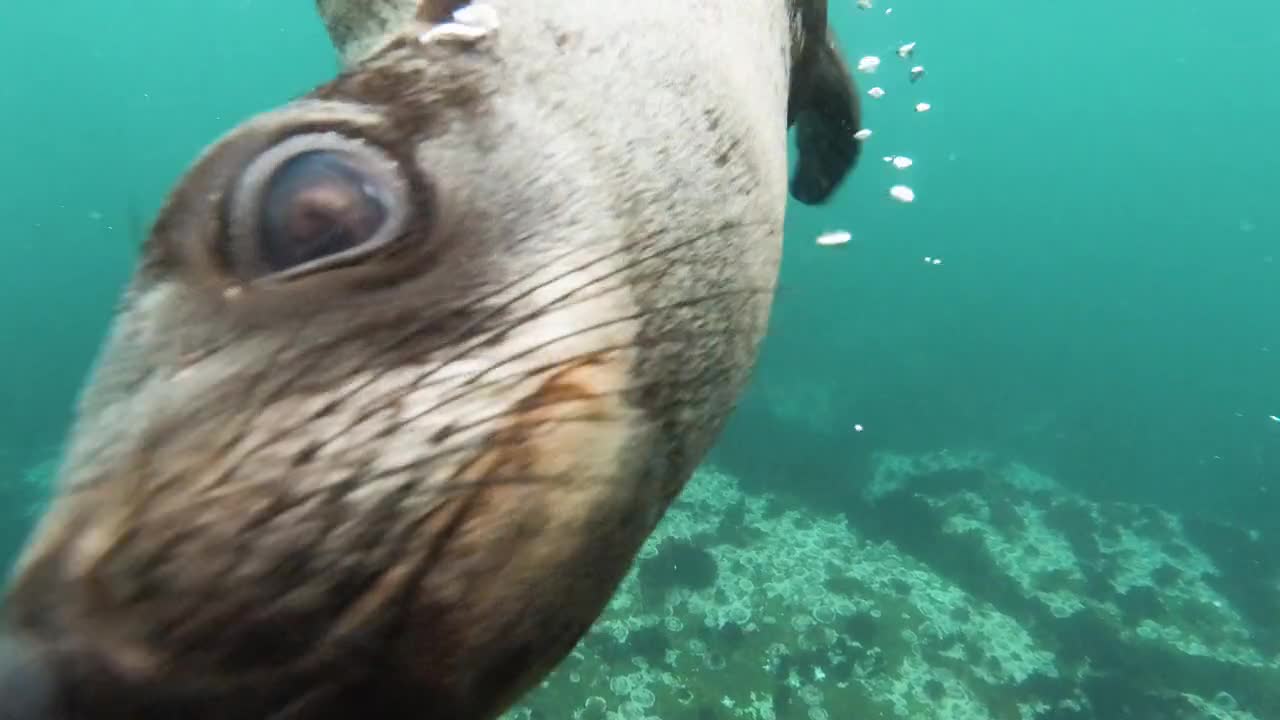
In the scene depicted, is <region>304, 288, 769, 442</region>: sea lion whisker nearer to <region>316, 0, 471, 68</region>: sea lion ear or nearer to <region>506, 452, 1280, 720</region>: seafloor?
<region>316, 0, 471, 68</region>: sea lion ear

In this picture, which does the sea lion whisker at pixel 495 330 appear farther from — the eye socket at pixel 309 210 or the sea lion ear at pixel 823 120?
the sea lion ear at pixel 823 120

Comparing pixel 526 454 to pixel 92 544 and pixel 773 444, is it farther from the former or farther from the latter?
pixel 773 444

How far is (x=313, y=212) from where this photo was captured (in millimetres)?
1015

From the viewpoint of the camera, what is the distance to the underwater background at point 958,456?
13453 millimetres

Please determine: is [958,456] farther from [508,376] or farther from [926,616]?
[508,376]

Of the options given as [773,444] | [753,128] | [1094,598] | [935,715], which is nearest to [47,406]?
[773,444]

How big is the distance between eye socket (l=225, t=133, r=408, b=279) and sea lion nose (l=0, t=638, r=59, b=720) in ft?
1.34

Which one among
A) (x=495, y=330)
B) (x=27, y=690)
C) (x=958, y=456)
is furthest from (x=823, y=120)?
(x=958, y=456)

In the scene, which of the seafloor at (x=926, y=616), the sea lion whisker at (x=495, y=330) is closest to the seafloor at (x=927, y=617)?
the seafloor at (x=926, y=616)

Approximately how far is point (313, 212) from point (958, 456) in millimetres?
22368

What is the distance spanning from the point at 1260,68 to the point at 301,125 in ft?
379

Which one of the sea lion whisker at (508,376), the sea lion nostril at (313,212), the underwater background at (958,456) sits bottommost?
the underwater background at (958,456)

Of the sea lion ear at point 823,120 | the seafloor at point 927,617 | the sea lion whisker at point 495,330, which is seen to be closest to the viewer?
the sea lion whisker at point 495,330

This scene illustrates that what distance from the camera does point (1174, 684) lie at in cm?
1470
